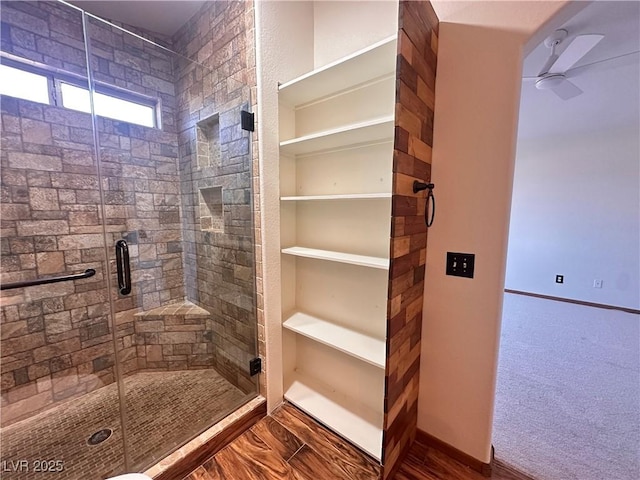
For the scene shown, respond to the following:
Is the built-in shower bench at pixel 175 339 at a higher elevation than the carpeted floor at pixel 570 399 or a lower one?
higher

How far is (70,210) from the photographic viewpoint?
6.39 feet

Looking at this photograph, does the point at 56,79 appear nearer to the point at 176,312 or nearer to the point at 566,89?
the point at 176,312

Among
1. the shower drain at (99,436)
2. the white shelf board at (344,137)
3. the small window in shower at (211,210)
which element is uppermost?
the white shelf board at (344,137)

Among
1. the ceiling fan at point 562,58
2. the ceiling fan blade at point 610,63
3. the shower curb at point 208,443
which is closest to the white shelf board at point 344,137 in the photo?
the ceiling fan at point 562,58

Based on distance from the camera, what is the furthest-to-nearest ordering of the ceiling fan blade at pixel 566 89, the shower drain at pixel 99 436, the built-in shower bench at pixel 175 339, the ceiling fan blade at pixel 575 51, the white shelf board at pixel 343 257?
the ceiling fan blade at pixel 566 89 → the built-in shower bench at pixel 175 339 → the ceiling fan blade at pixel 575 51 → the shower drain at pixel 99 436 → the white shelf board at pixel 343 257

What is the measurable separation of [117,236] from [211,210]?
68cm

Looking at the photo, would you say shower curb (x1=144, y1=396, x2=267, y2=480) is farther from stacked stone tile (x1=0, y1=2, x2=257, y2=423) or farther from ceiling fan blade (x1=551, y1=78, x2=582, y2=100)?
ceiling fan blade (x1=551, y1=78, x2=582, y2=100)

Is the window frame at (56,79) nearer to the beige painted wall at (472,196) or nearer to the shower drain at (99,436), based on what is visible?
the shower drain at (99,436)

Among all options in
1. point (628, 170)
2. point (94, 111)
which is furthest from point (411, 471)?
point (628, 170)

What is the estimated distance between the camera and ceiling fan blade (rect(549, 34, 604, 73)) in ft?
6.13

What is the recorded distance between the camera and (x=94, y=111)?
1717mm

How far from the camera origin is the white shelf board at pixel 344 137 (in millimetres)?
1253

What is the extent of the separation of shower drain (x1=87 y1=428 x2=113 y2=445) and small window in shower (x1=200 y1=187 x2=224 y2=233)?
4.79 ft

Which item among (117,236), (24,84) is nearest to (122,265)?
(117,236)
